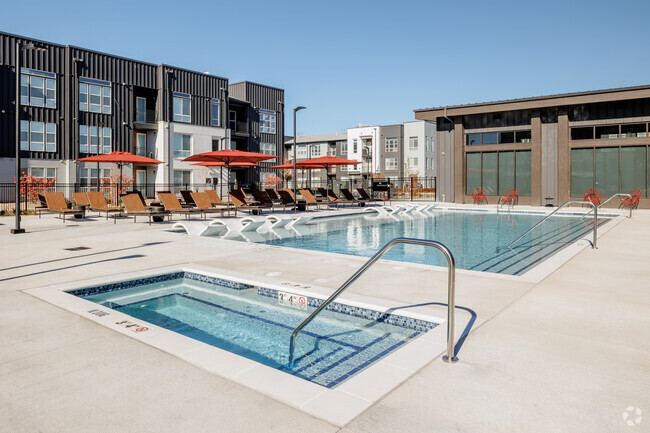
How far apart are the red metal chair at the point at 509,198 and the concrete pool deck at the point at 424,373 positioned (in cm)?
1777

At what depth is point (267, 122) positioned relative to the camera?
46.1 m

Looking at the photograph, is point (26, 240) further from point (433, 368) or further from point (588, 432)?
point (588, 432)

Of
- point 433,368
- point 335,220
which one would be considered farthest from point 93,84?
point 433,368

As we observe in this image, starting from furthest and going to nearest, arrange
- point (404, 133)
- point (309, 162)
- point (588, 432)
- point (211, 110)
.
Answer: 1. point (404, 133)
2. point (211, 110)
3. point (309, 162)
4. point (588, 432)

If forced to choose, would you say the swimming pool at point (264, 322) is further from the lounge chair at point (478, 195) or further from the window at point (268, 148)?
the window at point (268, 148)

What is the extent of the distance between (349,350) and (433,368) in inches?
47.1

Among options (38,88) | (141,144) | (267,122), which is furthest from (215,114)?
(38,88)

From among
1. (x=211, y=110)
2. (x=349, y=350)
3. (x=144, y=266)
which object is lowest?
(x=349, y=350)

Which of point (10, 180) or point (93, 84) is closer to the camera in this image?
point (10, 180)

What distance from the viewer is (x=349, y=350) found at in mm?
4191

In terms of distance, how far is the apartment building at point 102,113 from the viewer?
1135 inches

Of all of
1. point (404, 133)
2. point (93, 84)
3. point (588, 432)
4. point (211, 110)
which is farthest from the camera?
point (404, 133)

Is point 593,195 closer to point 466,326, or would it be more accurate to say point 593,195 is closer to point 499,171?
point 499,171

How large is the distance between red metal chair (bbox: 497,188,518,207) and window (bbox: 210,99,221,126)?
25971 millimetres
